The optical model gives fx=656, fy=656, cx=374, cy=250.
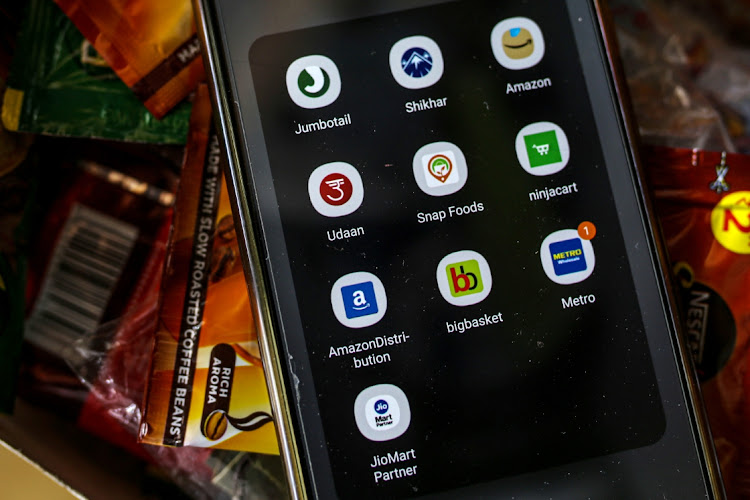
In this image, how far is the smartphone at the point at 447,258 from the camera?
401 mm

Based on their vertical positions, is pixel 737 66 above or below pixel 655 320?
above

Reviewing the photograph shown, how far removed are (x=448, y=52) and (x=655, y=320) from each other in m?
0.22

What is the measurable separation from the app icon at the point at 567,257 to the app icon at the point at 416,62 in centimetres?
13

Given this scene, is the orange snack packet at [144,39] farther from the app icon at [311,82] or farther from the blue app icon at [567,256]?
the blue app icon at [567,256]

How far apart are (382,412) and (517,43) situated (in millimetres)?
250

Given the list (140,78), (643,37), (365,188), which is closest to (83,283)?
(140,78)

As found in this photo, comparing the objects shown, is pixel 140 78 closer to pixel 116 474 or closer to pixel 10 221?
pixel 10 221

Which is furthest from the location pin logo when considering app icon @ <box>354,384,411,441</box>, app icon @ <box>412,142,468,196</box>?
app icon @ <box>354,384,411,441</box>

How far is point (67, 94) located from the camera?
0.51 m

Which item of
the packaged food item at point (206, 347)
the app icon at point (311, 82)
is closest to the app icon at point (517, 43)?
the app icon at point (311, 82)

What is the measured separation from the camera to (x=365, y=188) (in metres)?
0.41

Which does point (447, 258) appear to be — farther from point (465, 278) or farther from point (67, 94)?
point (67, 94)

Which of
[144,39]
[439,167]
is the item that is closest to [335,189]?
[439,167]

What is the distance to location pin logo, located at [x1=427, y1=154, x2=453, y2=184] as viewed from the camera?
41cm
